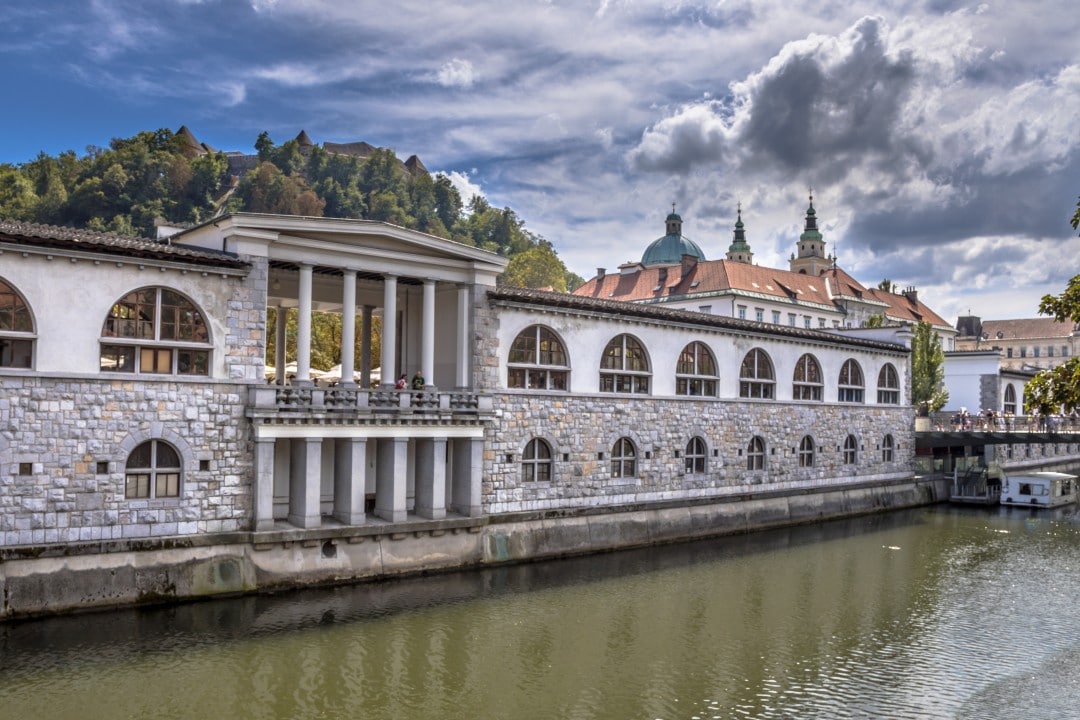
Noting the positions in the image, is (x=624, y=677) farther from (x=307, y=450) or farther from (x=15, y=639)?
(x=15, y=639)

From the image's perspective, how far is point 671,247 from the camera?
333 feet

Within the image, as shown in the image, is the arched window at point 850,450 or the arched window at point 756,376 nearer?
the arched window at point 756,376

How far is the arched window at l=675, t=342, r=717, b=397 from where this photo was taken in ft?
114

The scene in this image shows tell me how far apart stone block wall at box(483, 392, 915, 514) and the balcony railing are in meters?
1.65

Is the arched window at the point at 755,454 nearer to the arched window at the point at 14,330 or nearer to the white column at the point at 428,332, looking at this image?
the white column at the point at 428,332

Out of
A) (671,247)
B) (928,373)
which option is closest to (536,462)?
(928,373)

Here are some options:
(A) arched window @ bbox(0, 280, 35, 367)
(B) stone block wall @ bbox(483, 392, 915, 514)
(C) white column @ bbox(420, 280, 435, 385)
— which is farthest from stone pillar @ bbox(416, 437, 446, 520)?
(A) arched window @ bbox(0, 280, 35, 367)

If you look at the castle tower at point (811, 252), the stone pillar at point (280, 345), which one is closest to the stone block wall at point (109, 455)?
the stone pillar at point (280, 345)

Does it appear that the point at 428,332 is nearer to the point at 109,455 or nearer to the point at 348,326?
the point at 348,326

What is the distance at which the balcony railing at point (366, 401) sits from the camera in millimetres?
23328

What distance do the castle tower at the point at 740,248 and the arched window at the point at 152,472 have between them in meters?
96.1

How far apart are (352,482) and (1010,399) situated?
167 feet

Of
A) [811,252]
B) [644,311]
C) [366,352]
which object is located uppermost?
[811,252]

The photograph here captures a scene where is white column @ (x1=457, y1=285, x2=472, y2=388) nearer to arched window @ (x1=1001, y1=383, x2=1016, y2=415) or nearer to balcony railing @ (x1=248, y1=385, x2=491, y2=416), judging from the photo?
balcony railing @ (x1=248, y1=385, x2=491, y2=416)
